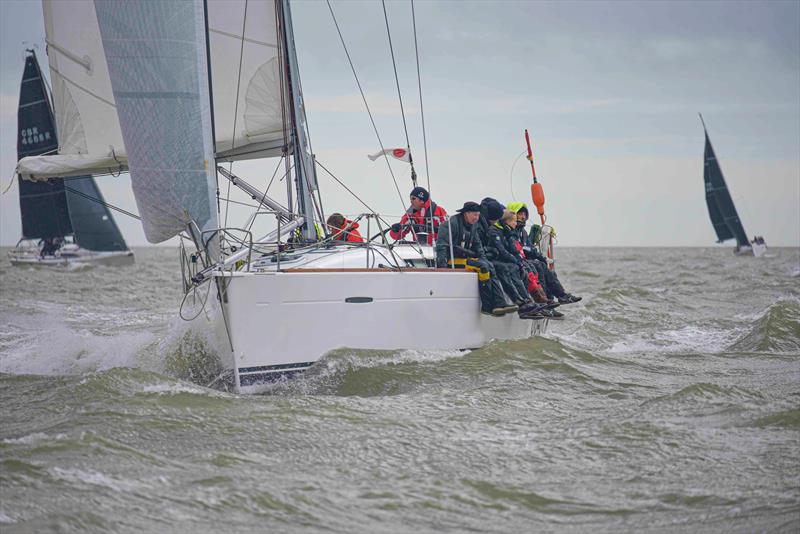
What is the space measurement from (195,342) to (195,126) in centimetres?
204

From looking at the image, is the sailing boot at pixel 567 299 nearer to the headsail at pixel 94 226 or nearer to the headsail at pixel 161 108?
the headsail at pixel 161 108

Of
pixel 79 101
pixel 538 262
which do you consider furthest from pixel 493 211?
pixel 79 101

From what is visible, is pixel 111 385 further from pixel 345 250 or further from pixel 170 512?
pixel 170 512

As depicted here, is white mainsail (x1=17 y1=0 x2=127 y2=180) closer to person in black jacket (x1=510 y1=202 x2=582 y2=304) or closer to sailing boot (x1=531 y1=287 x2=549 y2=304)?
person in black jacket (x1=510 y1=202 x2=582 y2=304)

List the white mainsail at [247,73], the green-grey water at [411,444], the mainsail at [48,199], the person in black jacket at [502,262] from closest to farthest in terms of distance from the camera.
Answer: the green-grey water at [411,444] < the person in black jacket at [502,262] < the white mainsail at [247,73] < the mainsail at [48,199]

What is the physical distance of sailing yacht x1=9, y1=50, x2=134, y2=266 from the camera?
121ft

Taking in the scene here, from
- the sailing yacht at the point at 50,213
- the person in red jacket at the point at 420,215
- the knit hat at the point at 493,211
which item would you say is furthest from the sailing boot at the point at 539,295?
the sailing yacht at the point at 50,213

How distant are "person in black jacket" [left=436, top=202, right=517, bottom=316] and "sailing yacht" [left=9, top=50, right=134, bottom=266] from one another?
23630mm

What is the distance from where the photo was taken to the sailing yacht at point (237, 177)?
8.08m

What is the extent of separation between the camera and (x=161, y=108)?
869 centimetres

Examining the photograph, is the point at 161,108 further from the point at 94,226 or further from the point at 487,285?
the point at 94,226

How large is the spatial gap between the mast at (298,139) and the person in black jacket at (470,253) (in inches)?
55.3

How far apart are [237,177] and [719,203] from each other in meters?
55.2

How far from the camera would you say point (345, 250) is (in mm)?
9312
